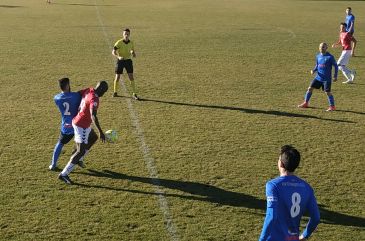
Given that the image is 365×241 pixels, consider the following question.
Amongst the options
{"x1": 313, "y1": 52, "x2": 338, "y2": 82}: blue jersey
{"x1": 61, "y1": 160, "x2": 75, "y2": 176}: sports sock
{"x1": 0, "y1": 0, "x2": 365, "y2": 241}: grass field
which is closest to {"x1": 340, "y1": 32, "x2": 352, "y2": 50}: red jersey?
{"x1": 0, "y1": 0, "x2": 365, "y2": 241}: grass field

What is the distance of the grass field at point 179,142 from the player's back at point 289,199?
2.50 m

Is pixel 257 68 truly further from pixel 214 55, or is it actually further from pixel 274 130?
pixel 274 130

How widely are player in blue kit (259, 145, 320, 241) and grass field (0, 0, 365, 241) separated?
244 cm

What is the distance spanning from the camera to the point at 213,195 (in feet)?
29.9

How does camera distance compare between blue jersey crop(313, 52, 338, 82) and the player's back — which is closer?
the player's back

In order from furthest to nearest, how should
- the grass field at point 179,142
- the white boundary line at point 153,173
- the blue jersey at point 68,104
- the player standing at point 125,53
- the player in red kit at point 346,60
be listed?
the player in red kit at point 346,60, the player standing at point 125,53, the blue jersey at point 68,104, the grass field at point 179,142, the white boundary line at point 153,173

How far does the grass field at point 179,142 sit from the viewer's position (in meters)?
8.17

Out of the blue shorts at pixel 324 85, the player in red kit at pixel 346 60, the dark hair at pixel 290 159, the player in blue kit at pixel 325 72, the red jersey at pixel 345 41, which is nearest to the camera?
the dark hair at pixel 290 159

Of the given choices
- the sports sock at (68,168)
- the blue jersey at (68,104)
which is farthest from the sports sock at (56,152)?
the sports sock at (68,168)

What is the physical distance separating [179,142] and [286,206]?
6765 millimetres

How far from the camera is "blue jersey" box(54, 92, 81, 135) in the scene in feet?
31.2

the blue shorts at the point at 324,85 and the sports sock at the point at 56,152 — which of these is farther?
the blue shorts at the point at 324,85

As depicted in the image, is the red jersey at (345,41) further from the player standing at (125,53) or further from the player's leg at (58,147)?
the player's leg at (58,147)

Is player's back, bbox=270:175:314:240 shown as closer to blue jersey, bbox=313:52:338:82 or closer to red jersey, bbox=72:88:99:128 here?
red jersey, bbox=72:88:99:128
